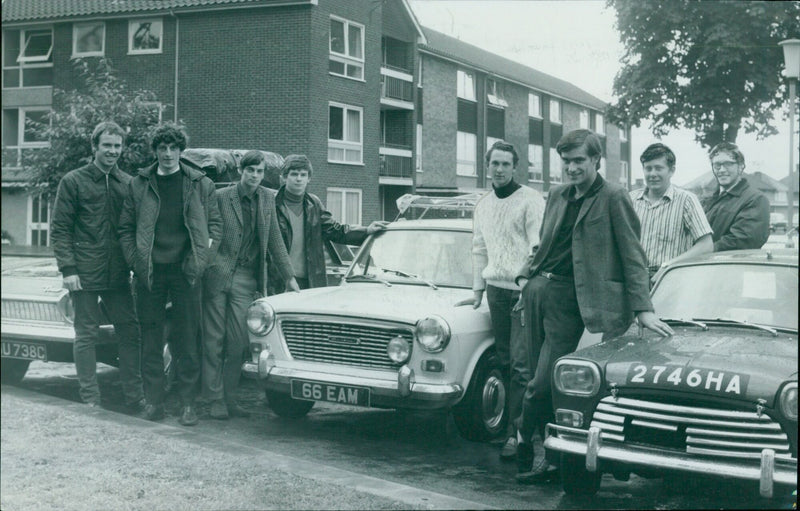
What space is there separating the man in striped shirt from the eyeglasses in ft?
0.39

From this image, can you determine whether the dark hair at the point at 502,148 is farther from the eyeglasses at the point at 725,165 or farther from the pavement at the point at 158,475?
the pavement at the point at 158,475

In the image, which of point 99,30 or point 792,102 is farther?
point 99,30

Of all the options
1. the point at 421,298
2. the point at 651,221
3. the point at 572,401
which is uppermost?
the point at 651,221

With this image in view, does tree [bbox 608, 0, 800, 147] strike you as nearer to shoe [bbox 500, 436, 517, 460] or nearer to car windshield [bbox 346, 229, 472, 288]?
shoe [bbox 500, 436, 517, 460]

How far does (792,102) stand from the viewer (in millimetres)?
1987

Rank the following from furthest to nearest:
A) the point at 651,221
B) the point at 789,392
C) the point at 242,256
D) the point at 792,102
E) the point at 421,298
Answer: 1. the point at 242,256
2. the point at 421,298
3. the point at 651,221
4. the point at 789,392
5. the point at 792,102

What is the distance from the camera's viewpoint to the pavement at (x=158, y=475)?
3211 millimetres

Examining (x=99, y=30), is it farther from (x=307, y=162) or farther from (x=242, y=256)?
(x=242, y=256)

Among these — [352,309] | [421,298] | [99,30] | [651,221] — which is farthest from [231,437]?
[651,221]

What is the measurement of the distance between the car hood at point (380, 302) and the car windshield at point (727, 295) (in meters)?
1.25

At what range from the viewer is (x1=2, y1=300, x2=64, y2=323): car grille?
580cm

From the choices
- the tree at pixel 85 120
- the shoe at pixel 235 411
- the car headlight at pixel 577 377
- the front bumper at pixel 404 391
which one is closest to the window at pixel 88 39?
the tree at pixel 85 120

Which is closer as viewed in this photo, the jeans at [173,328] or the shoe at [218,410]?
the jeans at [173,328]

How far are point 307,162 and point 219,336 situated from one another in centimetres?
232
